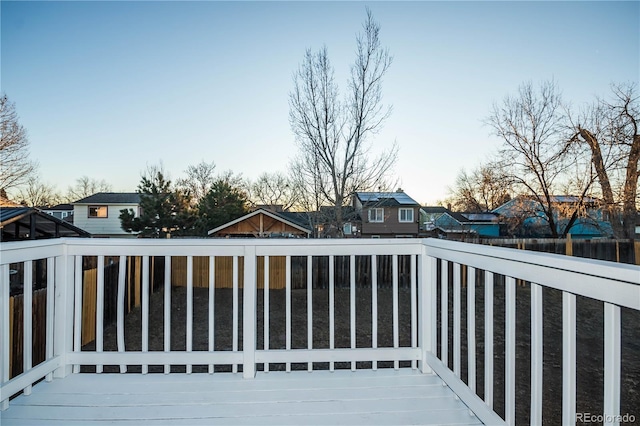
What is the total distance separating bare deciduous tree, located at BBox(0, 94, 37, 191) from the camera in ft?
34.8

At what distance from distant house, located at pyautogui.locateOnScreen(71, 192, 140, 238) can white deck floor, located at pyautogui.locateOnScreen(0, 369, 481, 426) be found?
21342 mm

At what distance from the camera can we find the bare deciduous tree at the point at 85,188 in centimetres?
2181

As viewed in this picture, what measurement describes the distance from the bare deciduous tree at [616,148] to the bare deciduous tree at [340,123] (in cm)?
692

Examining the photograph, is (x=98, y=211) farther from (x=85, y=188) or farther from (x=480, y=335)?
(x=480, y=335)

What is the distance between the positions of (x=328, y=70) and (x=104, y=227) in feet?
59.2

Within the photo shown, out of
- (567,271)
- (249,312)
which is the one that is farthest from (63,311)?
(567,271)

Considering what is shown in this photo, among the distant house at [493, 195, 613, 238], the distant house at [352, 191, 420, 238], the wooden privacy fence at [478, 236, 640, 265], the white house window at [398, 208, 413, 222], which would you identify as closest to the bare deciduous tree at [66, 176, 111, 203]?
the distant house at [352, 191, 420, 238]

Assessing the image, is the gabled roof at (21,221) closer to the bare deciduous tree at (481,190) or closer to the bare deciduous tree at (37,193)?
the bare deciduous tree at (37,193)

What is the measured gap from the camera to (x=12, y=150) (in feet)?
37.7

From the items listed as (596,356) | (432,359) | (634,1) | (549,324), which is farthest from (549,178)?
(432,359)

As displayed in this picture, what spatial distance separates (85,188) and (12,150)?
38.9 ft

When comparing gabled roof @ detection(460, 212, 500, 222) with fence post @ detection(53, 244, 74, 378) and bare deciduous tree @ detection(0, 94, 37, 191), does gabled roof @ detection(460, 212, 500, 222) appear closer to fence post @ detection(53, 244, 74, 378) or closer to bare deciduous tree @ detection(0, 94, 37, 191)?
bare deciduous tree @ detection(0, 94, 37, 191)

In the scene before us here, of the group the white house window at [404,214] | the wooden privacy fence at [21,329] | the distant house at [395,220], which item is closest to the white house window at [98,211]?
the distant house at [395,220]

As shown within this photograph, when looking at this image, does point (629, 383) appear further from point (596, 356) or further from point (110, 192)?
point (110, 192)
